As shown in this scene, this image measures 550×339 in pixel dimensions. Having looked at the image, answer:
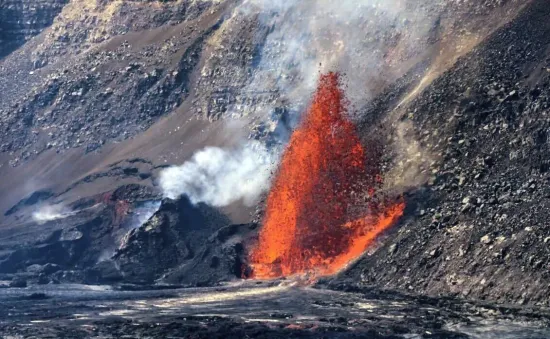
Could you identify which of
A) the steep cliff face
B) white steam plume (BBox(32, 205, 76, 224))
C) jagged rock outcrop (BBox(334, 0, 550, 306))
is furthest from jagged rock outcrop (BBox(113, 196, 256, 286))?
the steep cliff face

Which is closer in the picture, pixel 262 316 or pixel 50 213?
pixel 262 316

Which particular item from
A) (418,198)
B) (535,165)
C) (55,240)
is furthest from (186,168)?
(535,165)

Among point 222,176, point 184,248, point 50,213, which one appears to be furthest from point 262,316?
point 50,213

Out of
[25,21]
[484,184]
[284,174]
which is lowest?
[484,184]

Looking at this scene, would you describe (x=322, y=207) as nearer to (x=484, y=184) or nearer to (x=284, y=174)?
(x=284, y=174)

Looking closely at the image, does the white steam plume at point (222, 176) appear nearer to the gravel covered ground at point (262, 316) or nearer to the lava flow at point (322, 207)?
the lava flow at point (322, 207)

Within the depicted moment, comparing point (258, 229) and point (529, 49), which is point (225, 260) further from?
point (529, 49)

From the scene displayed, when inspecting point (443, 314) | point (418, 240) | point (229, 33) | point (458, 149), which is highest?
point (229, 33)

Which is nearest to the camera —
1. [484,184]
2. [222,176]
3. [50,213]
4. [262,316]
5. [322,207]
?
[262,316]
